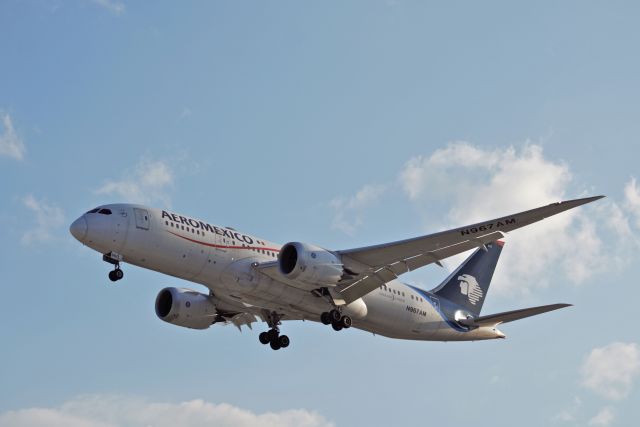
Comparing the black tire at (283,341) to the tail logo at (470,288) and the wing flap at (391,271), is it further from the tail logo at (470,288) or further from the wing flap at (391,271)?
the tail logo at (470,288)

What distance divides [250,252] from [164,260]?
3575mm

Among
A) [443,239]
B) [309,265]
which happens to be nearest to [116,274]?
[309,265]

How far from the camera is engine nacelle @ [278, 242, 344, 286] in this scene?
36.3m

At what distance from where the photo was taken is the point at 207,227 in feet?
121

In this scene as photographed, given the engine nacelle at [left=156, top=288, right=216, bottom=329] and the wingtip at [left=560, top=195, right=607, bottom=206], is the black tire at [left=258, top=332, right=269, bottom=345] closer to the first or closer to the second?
the engine nacelle at [left=156, top=288, right=216, bottom=329]

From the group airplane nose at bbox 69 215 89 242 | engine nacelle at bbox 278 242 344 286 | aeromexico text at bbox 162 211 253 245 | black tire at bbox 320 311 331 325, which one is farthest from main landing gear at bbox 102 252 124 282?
→ black tire at bbox 320 311 331 325

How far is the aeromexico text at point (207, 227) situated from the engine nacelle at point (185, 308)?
5.62 meters

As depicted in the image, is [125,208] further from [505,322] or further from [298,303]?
[505,322]

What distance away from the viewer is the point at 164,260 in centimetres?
3572

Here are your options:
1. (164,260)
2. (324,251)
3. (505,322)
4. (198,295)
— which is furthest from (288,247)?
(505,322)

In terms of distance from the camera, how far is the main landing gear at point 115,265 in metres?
35.6

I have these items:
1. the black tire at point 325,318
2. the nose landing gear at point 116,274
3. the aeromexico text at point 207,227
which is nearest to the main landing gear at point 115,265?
the nose landing gear at point 116,274

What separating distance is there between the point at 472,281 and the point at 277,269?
588 inches

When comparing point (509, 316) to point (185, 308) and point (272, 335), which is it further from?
point (185, 308)
